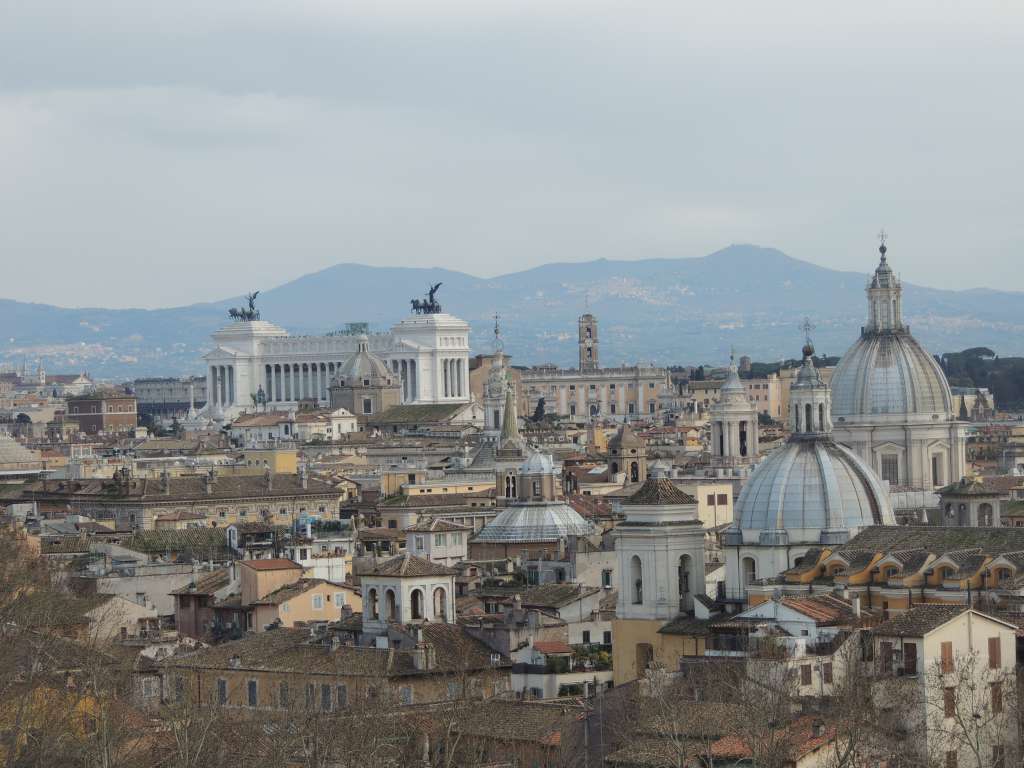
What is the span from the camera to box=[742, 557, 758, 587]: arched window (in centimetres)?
5009

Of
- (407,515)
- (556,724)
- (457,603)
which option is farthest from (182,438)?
(556,724)

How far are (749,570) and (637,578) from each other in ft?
5.88

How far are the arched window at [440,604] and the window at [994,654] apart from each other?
519 inches

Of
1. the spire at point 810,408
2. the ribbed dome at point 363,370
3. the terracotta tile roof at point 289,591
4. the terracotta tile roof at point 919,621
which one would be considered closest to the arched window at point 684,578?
the spire at point 810,408

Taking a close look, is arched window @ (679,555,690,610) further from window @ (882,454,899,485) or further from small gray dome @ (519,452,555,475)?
window @ (882,454,899,485)

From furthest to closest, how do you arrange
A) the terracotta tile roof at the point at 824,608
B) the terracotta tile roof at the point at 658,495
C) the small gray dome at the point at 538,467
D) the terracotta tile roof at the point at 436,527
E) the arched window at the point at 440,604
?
1. the small gray dome at the point at 538,467
2. the terracotta tile roof at the point at 436,527
3. the terracotta tile roof at the point at 658,495
4. the arched window at the point at 440,604
5. the terracotta tile roof at the point at 824,608

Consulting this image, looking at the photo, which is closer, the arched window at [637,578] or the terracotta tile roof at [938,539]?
the terracotta tile roof at [938,539]

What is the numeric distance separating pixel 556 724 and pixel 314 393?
159493mm

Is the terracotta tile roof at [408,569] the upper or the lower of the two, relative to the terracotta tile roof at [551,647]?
upper

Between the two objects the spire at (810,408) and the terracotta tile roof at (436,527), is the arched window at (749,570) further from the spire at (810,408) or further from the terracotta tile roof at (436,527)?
the terracotta tile roof at (436,527)

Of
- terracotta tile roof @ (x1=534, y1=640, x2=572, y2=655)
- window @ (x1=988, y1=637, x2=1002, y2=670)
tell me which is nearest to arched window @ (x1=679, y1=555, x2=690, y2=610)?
terracotta tile roof @ (x1=534, y1=640, x2=572, y2=655)

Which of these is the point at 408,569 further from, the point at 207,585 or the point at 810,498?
the point at 207,585

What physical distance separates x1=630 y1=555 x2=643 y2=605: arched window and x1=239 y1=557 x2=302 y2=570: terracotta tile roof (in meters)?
8.33

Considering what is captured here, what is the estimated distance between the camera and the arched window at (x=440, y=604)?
51094 mm
